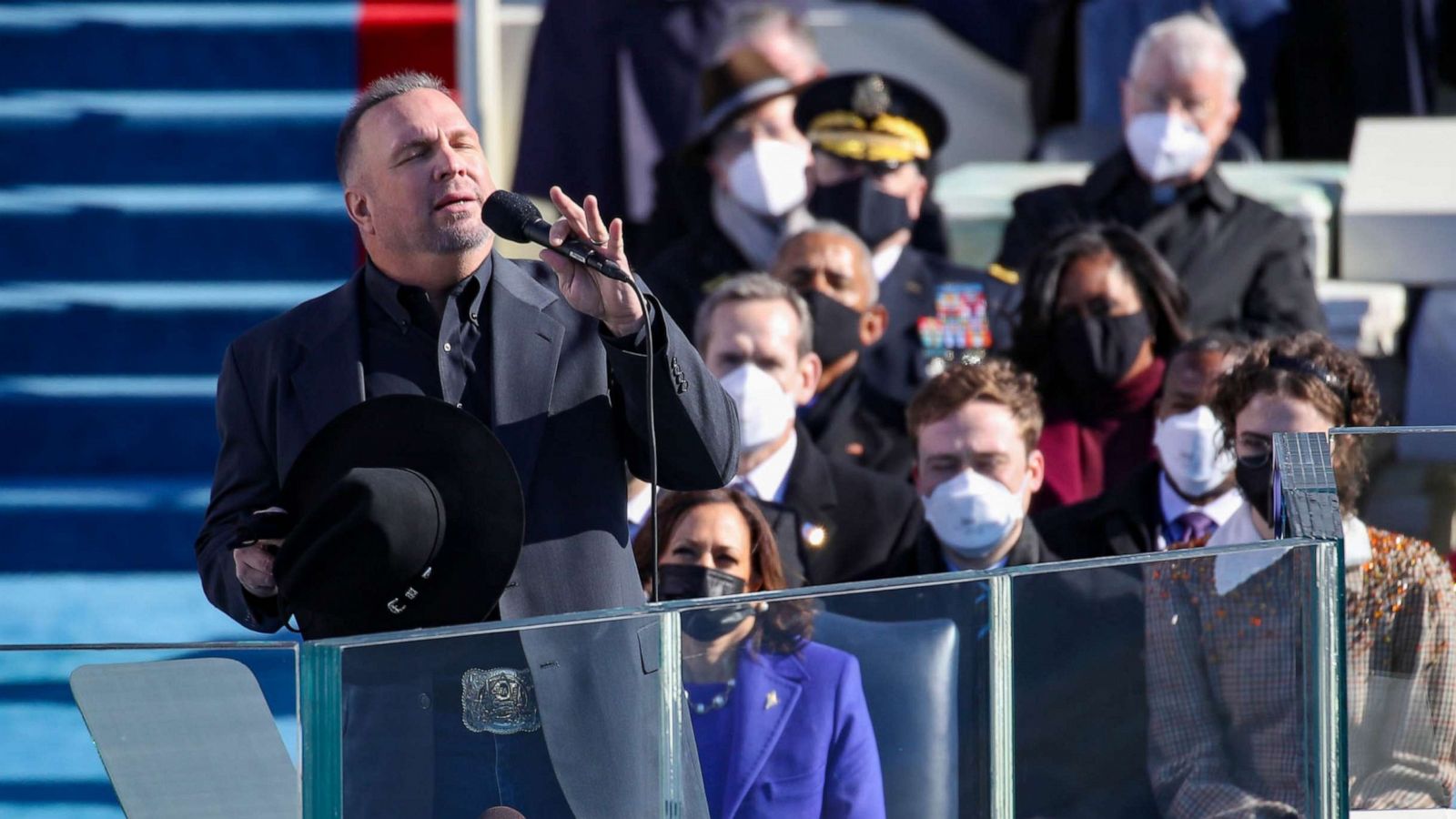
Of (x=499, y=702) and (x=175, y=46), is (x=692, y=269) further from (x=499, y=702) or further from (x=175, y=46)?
(x=499, y=702)

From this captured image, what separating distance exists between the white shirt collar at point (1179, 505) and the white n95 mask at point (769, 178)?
1797 millimetres

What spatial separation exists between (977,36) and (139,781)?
6.25 metres

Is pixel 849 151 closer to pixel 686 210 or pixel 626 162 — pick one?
pixel 686 210

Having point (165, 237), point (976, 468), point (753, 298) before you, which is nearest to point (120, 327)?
point (165, 237)

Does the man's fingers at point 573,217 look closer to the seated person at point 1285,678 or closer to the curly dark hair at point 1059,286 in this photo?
the seated person at point 1285,678

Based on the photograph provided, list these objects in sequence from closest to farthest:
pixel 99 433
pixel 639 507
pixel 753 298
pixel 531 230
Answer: pixel 531 230
pixel 639 507
pixel 753 298
pixel 99 433

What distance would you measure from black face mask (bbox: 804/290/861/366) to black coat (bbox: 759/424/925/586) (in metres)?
0.54

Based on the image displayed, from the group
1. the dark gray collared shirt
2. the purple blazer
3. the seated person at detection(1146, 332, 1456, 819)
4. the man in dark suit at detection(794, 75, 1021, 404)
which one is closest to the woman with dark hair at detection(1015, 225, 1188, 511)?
the man in dark suit at detection(794, 75, 1021, 404)

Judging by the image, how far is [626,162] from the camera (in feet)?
24.2

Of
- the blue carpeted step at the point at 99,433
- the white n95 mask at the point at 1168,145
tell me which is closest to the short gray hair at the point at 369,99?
the white n95 mask at the point at 1168,145

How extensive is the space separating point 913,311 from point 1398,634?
2.78 metres

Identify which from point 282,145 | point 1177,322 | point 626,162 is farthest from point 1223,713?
point 282,145

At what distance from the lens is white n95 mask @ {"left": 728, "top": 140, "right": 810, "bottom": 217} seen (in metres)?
6.12

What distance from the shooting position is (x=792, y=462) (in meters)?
4.80
